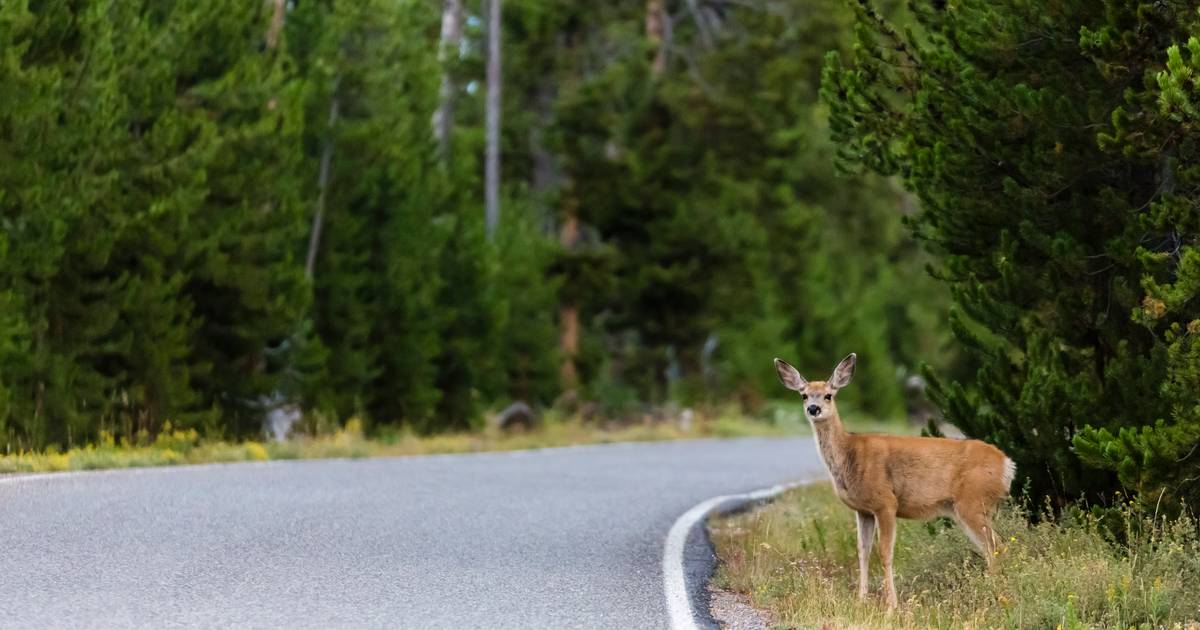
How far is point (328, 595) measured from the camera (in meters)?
9.30

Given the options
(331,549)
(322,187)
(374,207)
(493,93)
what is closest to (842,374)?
(331,549)

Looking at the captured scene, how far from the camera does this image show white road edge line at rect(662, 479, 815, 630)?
915 cm

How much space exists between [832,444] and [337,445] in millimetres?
12135

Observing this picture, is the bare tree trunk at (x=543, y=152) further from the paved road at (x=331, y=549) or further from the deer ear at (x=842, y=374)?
the deer ear at (x=842, y=374)

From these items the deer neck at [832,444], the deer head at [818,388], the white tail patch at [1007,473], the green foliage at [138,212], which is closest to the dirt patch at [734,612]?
the deer neck at [832,444]

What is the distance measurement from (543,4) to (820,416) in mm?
28401

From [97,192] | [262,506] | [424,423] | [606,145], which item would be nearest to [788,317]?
[606,145]

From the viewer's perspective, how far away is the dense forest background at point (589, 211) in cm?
1120

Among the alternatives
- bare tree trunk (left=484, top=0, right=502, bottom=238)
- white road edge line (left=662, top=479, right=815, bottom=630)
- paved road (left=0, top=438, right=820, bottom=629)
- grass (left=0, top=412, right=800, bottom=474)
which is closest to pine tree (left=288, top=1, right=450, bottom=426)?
grass (left=0, top=412, right=800, bottom=474)

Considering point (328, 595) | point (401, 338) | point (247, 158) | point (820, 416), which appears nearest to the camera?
point (328, 595)

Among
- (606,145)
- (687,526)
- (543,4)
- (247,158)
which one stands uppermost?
(543,4)

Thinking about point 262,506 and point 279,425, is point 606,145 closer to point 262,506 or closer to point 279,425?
point 279,425

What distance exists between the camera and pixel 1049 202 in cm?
1162

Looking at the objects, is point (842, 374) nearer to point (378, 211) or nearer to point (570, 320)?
point (378, 211)
